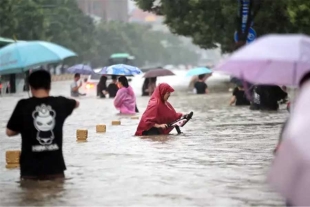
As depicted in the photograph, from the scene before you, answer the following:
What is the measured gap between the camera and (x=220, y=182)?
11625 mm

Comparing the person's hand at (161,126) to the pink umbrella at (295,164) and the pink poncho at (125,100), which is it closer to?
the pink poncho at (125,100)

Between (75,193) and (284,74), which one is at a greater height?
(284,74)

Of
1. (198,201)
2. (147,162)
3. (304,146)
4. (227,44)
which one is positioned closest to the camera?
(304,146)

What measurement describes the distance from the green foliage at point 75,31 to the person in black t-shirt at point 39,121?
49254 mm

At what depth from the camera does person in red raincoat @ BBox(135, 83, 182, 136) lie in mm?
18766

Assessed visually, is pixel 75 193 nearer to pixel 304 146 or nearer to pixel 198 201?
pixel 198 201

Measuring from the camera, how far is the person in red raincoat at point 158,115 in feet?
61.6

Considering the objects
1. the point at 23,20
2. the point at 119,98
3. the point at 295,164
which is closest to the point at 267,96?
the point at 119,98

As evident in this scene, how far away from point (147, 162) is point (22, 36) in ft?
230

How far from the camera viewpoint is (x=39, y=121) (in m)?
11.1

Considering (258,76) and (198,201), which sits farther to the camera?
(198,201)

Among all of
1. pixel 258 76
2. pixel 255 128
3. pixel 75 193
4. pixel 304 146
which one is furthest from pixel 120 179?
pixel 255 128

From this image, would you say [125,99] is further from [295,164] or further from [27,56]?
[295,164]

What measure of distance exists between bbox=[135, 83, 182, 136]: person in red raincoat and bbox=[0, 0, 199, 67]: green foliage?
4158 centimetres
